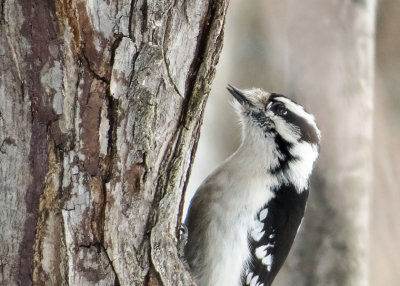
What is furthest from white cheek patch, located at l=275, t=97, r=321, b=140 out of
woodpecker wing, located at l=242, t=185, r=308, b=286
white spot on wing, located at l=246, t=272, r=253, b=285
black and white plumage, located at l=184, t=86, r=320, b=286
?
white spot on wing, located at l=246, t=272, r=253, b=285

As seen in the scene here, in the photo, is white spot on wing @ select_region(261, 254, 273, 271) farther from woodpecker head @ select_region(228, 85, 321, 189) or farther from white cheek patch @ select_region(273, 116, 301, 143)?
white cheek patch @ select_region(273, 116, 301, 143)

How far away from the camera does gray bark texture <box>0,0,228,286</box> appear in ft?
7.73

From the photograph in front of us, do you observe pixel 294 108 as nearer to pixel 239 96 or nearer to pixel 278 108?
pixel 278 108

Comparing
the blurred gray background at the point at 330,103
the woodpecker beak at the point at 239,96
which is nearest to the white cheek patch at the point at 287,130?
the woodpecker beak at the point at 239,96

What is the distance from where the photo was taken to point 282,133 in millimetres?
3482

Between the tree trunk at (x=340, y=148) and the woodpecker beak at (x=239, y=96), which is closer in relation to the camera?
the woodpecker beak at (x=239, y=96)

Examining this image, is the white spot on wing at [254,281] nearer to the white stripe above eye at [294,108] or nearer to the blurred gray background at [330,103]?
the white stripe above eye at [294,108]

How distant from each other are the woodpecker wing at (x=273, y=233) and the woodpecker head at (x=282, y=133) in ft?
0.28

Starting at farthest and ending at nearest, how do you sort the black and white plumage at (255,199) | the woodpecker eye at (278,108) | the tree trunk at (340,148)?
the tree trunk at (340,148) → the woodpecker eye at (278,108) → the black and white plumage at (255,199)

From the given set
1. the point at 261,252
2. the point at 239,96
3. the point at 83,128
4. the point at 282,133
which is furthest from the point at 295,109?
the point at 83,128

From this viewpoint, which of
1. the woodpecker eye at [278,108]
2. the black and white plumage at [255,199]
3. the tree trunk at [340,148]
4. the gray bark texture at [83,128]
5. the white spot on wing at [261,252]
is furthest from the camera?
the tree trunk at [340,148]

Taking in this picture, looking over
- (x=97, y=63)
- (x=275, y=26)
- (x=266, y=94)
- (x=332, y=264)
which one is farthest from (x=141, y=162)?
(x=275, y=26)

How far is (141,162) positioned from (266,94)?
4.26 ft

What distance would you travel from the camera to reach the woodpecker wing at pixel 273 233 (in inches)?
133
